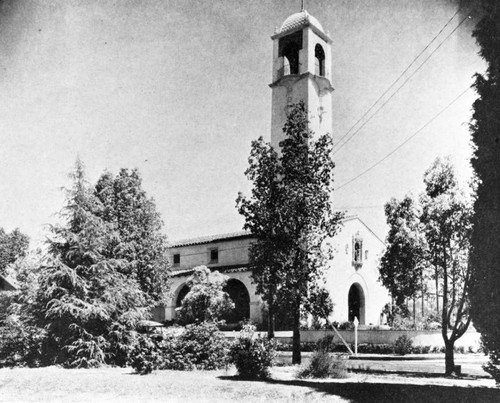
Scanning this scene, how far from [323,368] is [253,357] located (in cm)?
194

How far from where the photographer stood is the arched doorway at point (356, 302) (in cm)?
4109

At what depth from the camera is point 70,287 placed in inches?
698

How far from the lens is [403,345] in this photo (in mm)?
27250

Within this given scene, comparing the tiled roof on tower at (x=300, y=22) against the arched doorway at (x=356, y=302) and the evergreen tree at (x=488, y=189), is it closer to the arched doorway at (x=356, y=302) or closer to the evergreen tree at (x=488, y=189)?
the arched doorway at (x=356, y=302)

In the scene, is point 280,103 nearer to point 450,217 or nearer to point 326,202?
point 326,202

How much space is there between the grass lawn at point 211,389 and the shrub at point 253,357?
0.43 meters

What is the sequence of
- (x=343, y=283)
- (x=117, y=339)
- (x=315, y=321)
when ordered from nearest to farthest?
(x=117, y=339), (x=315, y=321), (x=343, y=283)

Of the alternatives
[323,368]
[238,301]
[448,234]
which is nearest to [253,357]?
[323,368]

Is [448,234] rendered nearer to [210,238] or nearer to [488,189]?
[488,189]

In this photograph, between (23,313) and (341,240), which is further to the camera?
(341,240)

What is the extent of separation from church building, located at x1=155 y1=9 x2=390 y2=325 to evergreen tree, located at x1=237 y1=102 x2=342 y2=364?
18.8m

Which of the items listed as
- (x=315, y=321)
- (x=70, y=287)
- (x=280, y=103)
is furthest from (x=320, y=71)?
(x=70, y=287)

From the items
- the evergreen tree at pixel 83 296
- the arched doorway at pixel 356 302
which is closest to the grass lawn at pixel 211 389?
the evergreen tree at pixel 83 296

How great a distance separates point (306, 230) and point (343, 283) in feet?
71.2
